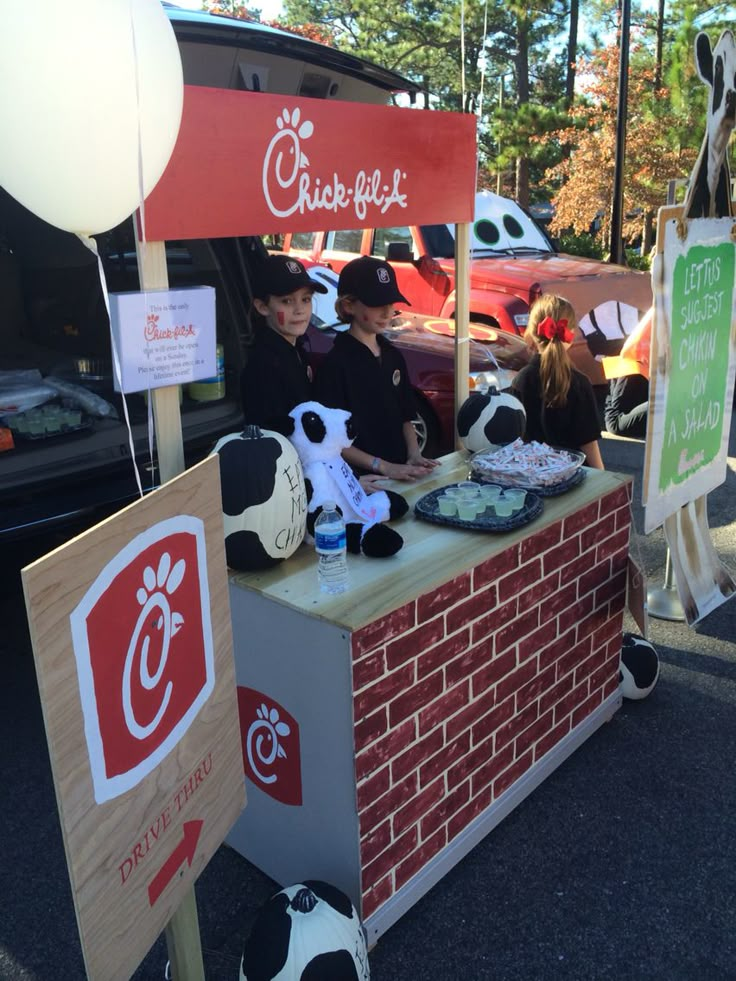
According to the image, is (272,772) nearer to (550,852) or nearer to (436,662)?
(436,662)

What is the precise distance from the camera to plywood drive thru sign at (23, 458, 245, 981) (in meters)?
1.25

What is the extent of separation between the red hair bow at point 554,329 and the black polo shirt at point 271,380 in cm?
120

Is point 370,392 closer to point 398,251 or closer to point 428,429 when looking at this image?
point 428,429

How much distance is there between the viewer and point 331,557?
2.22 meters

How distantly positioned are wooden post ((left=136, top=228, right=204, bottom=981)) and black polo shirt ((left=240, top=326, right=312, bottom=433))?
1.86 feet

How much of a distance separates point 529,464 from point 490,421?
43cm

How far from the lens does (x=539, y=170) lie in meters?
21.5

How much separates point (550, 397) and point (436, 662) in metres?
1.77

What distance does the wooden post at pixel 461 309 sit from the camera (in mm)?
3467

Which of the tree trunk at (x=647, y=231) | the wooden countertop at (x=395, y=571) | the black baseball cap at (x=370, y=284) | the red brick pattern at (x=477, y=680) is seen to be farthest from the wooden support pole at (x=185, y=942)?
the tree trunk at (x=647, y=231)

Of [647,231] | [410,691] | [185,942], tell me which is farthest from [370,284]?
[647,231]

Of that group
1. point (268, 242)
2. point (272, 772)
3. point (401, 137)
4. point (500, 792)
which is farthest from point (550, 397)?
point (268, 242)

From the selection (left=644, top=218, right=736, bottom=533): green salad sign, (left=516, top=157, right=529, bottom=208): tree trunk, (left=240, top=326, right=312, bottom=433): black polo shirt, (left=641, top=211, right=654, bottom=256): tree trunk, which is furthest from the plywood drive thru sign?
(left=516, top=157, right=529, bottom=208): tree trunk

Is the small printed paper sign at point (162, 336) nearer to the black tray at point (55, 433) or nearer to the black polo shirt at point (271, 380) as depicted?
the black polo shirt at point (271, 380)
